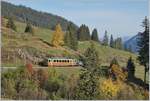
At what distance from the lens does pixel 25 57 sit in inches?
2660

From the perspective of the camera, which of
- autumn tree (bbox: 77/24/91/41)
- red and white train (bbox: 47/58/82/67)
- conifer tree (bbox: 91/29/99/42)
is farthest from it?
conifer tree (bbox: 91/29/99/42)

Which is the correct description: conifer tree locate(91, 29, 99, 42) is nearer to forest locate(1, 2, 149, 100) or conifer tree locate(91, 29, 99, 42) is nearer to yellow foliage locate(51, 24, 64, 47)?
forest locate(1, 2, 149, 100)

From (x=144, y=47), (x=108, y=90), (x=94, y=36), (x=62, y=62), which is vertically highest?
(x=94, y=36)

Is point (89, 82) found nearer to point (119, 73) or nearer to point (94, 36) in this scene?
point (119, 73)

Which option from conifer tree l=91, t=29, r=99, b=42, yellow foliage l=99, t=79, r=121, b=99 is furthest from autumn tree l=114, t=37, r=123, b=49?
yellow foliage l=99, t=79, r=121, b=99

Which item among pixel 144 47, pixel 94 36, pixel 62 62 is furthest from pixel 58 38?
pixel 94 36

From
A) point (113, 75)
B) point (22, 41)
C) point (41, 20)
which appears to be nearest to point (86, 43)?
point (22, 41)

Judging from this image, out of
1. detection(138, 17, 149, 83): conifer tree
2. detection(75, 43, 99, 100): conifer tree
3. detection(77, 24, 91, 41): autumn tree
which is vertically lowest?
detection(75, 43, 99, 100): conifer tree

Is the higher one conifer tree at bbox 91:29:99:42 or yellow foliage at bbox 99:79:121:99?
conifer tree at bbox 91:29:99:42

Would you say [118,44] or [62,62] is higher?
[118,44]

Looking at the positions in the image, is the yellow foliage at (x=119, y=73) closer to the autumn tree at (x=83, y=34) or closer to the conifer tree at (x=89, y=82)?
the conifer tree at (x=89, y=82)

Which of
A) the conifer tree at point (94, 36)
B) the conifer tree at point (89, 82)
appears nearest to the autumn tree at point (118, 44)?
the conifer tree at point (94, 36)

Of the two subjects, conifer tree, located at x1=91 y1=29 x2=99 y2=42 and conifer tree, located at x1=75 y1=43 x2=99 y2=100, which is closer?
conifer tree, located at x1=75 y1=43 x2=99 y2=100

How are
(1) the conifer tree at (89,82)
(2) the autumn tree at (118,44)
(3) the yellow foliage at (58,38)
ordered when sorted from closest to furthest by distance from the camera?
(1) the conifer tree at (89,82)
(3) the yellow foliage at (58,38)
(2) the autumn tree at (118,44)
